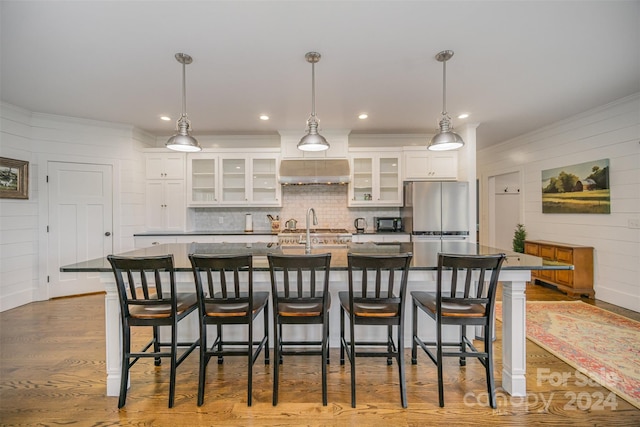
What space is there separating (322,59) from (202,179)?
10.8ft

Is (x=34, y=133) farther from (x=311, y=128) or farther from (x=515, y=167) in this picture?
(x=515, y=167)

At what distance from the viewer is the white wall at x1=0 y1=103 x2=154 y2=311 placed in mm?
3816

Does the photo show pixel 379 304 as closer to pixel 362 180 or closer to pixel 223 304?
pixel 223 304

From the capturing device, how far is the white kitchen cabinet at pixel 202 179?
4973 mm

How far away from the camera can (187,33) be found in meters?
2.31

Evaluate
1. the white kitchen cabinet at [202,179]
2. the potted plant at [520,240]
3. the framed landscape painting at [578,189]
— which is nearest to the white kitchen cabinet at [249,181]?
the white kitchen cabinet at [202,179]

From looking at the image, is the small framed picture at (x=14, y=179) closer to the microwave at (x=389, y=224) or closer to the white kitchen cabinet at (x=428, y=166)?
the microwave at (x=389, y=224)

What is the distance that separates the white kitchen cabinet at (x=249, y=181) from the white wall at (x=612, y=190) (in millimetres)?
4562

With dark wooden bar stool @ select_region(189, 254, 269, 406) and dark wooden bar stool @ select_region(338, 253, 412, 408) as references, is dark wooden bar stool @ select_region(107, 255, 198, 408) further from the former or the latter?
dark wooden bar stool @ select_region(338, 253, 412, 408)

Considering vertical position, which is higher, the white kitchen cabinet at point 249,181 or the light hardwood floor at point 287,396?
the white kitchen cabinet at point 249,181

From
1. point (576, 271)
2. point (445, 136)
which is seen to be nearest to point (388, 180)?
point (445, 136)

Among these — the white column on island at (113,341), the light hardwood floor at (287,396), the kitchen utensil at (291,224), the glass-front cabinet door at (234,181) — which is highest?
the glass-front cabinet door at (234,181)

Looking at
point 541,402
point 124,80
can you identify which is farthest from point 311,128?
point 541,402

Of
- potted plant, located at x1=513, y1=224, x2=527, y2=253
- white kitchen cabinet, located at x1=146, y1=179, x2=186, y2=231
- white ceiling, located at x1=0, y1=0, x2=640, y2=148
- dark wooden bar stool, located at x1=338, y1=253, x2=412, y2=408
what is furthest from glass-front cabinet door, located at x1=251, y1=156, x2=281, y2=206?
potted plant, located at x1=513, y1=224, x2=527, y2=253
